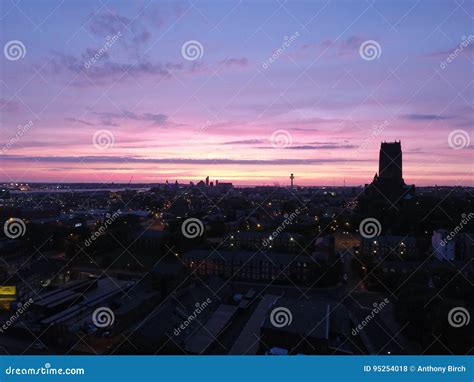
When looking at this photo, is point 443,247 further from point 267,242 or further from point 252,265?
point 252,265

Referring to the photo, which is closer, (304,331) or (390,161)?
(304,331)

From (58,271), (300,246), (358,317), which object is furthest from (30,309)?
(300,246)

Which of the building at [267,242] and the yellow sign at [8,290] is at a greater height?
the building at [267,242]

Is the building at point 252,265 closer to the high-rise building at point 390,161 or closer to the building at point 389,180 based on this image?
the building at point 389,180

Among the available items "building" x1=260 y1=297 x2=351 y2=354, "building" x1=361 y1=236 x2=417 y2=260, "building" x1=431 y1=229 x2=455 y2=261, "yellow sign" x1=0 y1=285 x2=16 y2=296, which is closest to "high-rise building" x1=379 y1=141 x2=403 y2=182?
"building" x1=431 y1=229 x2=455 y2=261

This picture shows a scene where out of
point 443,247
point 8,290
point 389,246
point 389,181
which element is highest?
point 389,181

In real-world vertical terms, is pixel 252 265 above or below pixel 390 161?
below

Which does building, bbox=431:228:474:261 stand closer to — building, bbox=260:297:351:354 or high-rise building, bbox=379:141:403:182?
building, bbox=260:297:351:354

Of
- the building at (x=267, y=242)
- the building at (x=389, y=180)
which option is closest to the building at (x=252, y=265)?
the building at (x=267, y=242)

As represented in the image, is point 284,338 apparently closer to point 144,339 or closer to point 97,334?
point 144,339

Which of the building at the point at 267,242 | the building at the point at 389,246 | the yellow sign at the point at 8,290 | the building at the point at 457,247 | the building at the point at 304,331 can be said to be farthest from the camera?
the building at the point at 267,242

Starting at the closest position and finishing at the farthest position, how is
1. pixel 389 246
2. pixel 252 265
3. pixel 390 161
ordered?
pixel 252 265 < pixel 389 246 < pixel 390 161

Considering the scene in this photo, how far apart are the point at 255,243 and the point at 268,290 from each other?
8.91 feet

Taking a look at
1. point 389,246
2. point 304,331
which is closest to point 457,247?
point 389,246
